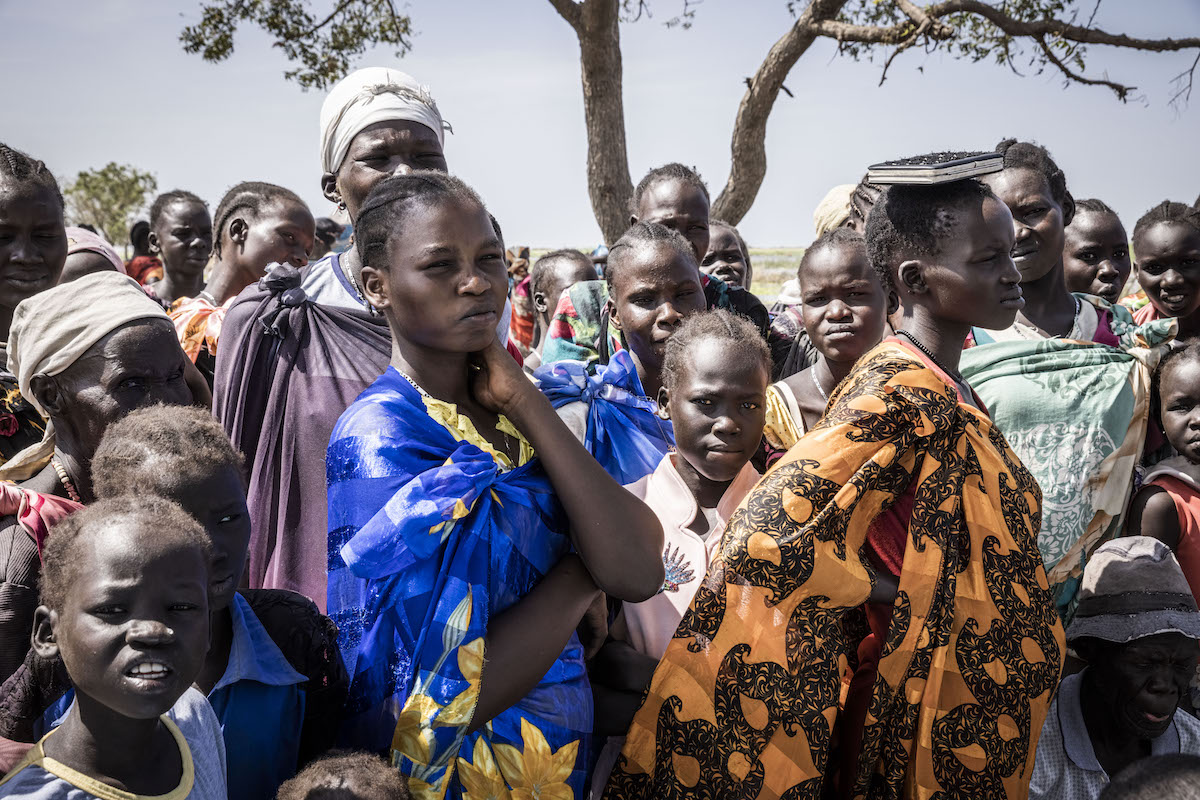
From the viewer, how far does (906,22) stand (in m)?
10.3

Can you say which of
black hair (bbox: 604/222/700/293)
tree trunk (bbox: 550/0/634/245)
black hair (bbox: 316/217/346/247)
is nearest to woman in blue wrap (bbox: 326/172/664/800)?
black hair (bbox: 604/222/700/293)

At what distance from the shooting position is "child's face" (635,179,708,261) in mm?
4539

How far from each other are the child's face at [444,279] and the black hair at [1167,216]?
12.6 feet

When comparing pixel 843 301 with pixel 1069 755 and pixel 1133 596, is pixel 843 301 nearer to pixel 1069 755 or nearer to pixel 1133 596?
pixel 1133 596

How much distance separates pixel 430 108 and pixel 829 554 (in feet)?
6.08

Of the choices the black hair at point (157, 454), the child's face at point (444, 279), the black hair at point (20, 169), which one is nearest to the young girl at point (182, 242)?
the black hair at point (20, 169)

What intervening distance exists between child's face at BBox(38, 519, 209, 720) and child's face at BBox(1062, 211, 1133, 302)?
174 inches

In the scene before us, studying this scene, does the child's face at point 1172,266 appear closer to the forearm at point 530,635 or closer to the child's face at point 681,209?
the child's face at point 681,209

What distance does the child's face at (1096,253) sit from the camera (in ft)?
15.9

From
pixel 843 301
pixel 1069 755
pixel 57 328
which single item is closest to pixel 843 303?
pixel 843 301

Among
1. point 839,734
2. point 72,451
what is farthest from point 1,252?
point 839,734

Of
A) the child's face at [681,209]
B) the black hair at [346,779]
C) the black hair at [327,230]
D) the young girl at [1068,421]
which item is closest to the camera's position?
the black hair at [346,779]

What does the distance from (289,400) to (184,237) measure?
3.86 m

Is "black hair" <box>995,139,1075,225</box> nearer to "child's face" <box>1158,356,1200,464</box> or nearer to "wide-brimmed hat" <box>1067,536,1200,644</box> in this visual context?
"child's face" <box>1158,356,1200,464</box>
